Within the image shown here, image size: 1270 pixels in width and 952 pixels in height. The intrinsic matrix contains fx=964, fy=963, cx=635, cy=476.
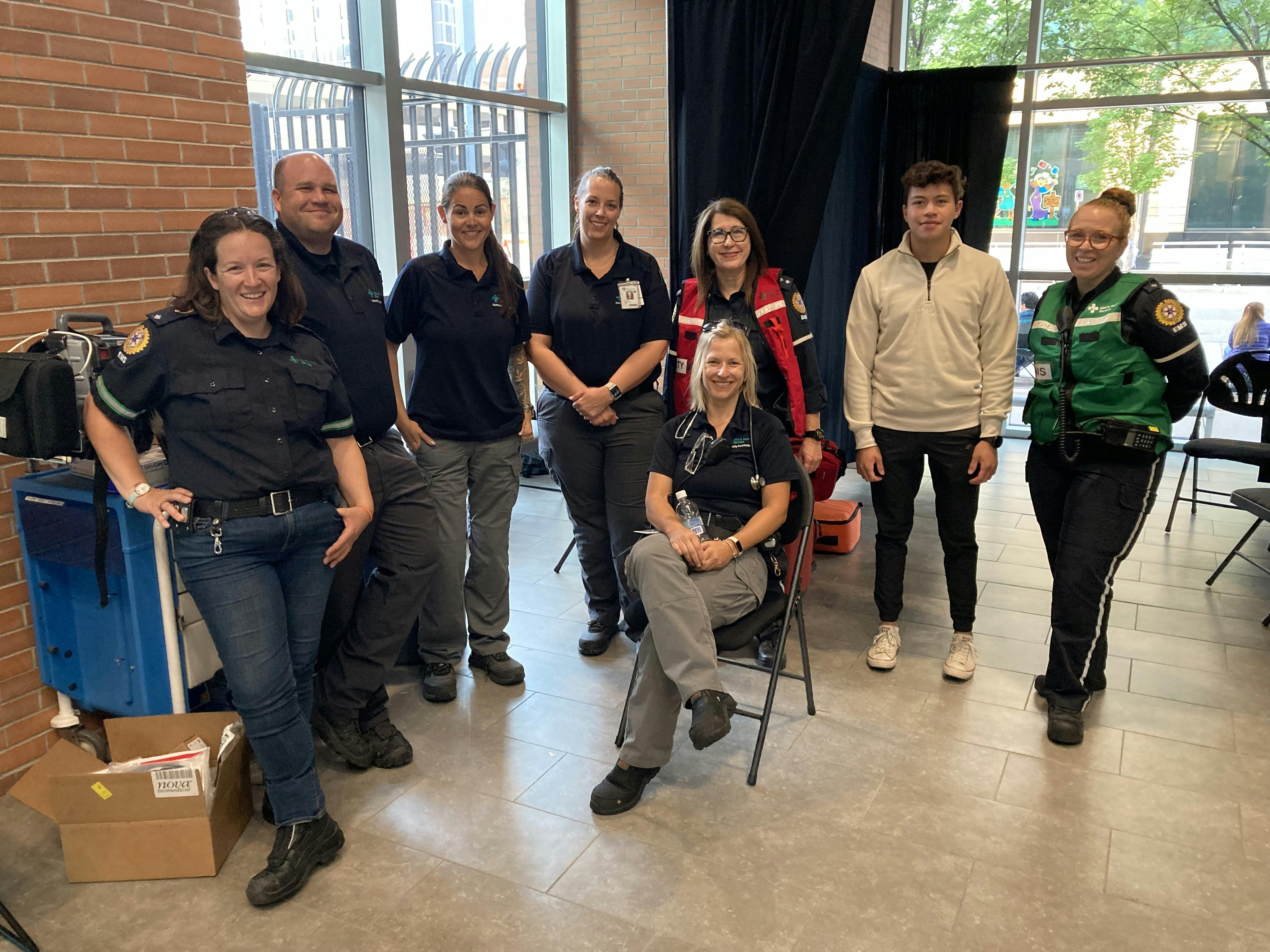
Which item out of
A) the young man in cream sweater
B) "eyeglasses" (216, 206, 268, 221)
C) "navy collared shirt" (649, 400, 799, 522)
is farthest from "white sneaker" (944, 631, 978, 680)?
"eyeglasses" (216, 206, 268, 221)

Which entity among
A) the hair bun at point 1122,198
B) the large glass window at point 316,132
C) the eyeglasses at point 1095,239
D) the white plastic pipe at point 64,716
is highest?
the large glass window at point 316,132

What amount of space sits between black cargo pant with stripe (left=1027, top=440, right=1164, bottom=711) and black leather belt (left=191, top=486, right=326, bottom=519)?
2.16 m

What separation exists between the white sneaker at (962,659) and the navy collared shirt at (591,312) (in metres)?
1.51

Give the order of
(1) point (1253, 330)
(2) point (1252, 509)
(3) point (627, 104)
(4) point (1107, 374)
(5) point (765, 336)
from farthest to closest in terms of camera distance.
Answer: (1) point (1253, 330), (3) point (627, 104), (2) point (1252, 509), (5) point (765, 336), (4) point (1107, 374)

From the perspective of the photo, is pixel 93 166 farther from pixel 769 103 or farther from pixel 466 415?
pixel 769 103

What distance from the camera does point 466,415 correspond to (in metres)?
3.13

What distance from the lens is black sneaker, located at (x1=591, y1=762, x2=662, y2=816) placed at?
254cm

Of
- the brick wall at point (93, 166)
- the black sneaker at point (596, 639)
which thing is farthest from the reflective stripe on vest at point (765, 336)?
the brick wall at point (93, 166)

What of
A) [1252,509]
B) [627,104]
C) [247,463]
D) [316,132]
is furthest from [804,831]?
[627,104]

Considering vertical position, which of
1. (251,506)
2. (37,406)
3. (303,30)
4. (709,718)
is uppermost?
(303,30)

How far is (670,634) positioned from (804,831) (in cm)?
60

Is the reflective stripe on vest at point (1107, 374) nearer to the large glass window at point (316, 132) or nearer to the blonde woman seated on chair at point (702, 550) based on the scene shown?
the blonde woman seated on chair at point (702, 550)

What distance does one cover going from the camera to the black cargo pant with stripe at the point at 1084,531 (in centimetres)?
280

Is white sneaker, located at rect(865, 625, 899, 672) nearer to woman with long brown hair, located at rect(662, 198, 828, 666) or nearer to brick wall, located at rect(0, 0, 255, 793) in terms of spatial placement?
woman with long brown hair, located at rect(662, 198, 828, 666)
